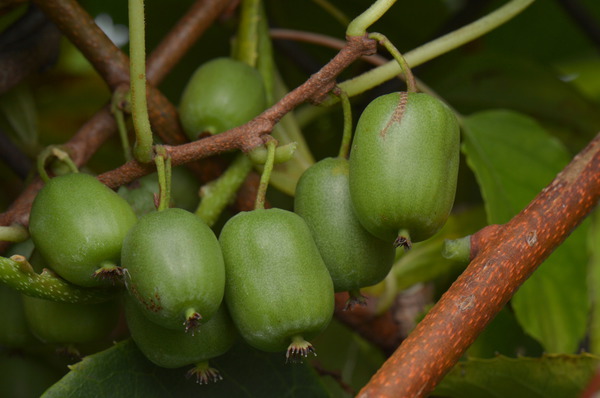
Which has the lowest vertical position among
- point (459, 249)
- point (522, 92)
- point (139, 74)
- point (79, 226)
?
point (522, 92)

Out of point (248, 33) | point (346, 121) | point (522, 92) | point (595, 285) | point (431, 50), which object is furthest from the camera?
point (522, 92)

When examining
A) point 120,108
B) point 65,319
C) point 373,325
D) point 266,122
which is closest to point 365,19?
point 266,122

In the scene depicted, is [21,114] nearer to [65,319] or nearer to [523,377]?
[65,319]

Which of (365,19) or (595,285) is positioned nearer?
(365,19)

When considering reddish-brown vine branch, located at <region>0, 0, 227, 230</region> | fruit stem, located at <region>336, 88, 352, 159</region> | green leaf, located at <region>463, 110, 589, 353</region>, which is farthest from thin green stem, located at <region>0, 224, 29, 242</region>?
green leaf, located at <region>463, 110, 589, 353</region>

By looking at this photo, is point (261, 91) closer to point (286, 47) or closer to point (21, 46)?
point (21, 46)

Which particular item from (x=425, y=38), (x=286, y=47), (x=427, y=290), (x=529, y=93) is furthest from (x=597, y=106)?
(x=286, y=47)

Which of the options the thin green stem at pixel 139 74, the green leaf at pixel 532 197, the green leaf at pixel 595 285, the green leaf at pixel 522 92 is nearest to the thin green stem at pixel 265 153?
the thin green stem at pixel 139 74
